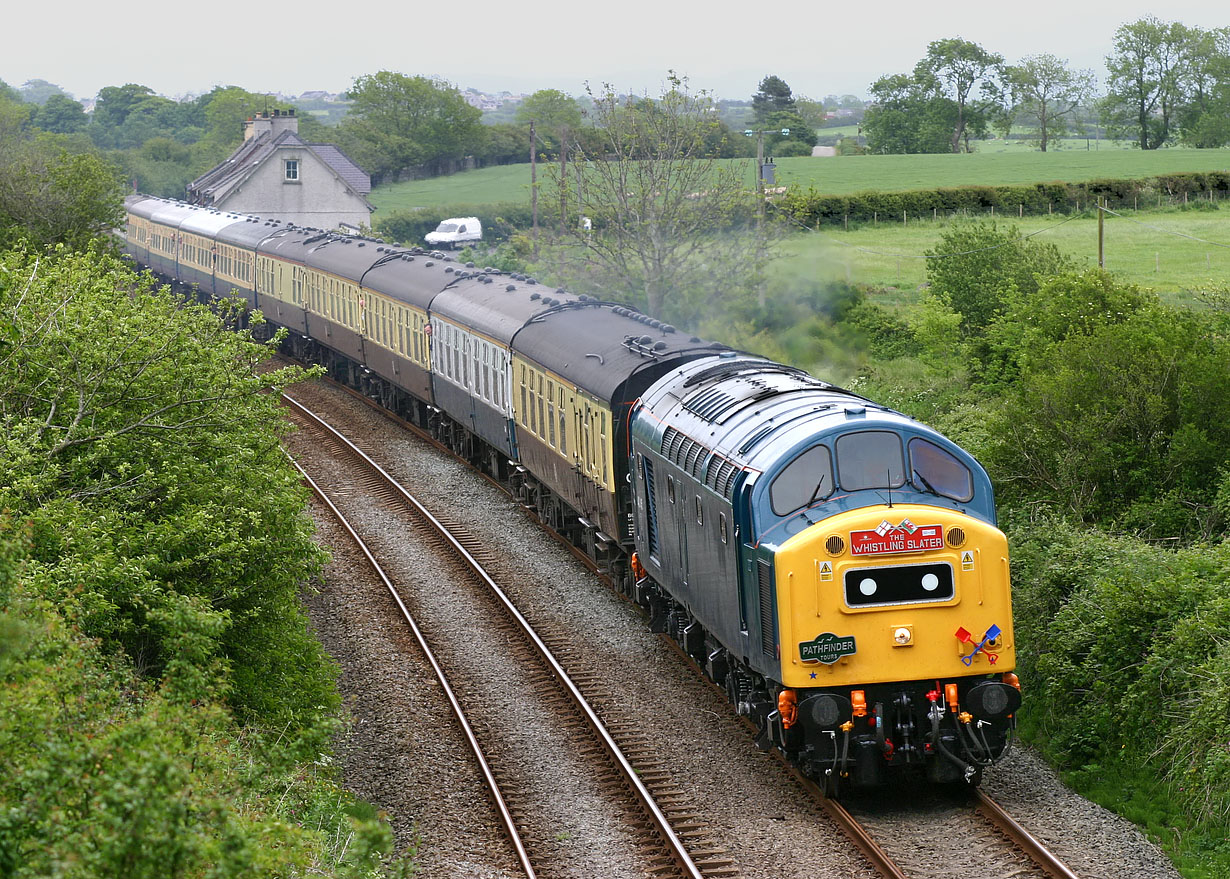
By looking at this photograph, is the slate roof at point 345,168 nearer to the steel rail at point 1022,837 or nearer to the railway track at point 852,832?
the railway track at point 852,832

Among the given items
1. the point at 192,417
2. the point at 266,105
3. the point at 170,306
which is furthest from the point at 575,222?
the point at 266,105

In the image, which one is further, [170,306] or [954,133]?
[954,133]

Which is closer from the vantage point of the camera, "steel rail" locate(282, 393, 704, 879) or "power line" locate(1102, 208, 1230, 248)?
"steel rail" locate(282, 393, 704, 879)

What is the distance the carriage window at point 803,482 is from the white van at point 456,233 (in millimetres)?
67270

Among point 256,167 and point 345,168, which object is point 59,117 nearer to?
point 345,168

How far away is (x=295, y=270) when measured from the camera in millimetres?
44625

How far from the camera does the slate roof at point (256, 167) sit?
242ft

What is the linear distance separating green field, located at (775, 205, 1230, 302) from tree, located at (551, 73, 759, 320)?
Answer: 214 centimetres


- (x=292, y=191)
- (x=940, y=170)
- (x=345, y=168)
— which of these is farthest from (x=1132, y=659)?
(x=345, y=168)

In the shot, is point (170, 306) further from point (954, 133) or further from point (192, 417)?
point (954, 133)

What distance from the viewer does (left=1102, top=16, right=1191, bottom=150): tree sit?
337 feet

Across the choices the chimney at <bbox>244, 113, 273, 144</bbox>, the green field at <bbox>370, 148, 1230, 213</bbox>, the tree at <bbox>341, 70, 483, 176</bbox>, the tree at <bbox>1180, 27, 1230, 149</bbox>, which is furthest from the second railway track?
the tree at <bbox>341, 70, 483, 176</bbox>

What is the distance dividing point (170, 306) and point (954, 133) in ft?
310

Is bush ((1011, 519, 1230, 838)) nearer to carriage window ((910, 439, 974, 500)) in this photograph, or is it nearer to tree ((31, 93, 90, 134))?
carriage window ((910, 439, 974, 500))
